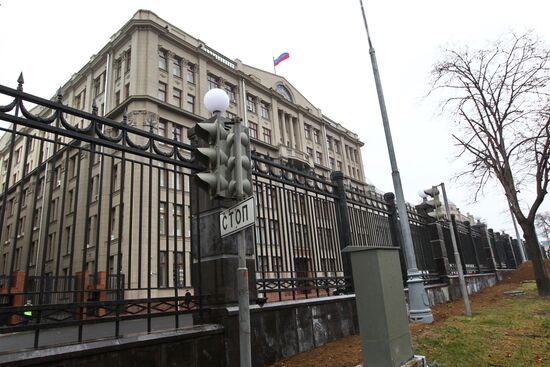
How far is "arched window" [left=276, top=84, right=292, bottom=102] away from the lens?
48338 millimetres

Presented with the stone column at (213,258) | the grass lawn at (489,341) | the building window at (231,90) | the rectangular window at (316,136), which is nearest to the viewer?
the stone column at (213,258)

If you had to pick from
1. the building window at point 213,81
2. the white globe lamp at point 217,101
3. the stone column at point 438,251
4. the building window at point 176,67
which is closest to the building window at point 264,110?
the building window at point 213,81

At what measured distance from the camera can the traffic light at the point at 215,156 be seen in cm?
319

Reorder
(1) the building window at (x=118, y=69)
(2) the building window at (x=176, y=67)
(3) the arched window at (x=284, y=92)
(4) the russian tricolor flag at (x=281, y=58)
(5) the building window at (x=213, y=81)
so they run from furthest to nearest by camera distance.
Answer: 1. (4) the russian tricolor flag at (x=281, y=58)
2. (3) the arched window at (x=284, y=92)
3. (5) the building window at (x=213, y=81)
4. (2) the building window at (x=176, y=67)
5. (1) the building window at (x=118, y=69)

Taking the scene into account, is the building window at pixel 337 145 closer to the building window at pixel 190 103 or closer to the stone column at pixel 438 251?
the building window at pixel 190 103

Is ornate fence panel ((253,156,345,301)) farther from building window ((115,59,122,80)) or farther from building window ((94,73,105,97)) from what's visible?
building window ((94,73,105,97))

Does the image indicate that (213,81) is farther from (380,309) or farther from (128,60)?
(380,309)

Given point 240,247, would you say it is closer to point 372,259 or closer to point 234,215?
point 234,215

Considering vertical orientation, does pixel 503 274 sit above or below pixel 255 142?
below

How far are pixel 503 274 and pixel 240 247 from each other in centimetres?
2711

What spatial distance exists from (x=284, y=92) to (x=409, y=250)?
141 feet

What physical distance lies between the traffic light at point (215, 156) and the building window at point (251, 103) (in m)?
39.2

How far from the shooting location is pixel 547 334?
6.60 meters

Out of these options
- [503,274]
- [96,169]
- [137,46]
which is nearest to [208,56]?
[137,46]
